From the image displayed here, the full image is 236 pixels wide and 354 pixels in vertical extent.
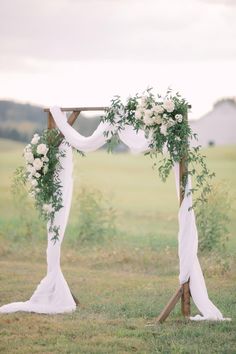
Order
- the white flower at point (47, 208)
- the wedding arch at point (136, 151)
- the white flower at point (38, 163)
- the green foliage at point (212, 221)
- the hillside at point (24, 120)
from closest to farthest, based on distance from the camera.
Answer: the wedding arch at point (136, 151), the white flower at point (38, 163), the white flower at point (47, 208), the green foliage at point (212, 221), the hillside at point (24, 120)

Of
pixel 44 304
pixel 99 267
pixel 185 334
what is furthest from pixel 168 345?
pixel 99 267

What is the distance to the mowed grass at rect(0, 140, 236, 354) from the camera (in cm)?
681

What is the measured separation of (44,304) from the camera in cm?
859

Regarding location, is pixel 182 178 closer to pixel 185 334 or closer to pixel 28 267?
pixel 185 334

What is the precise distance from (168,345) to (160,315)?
939 mm

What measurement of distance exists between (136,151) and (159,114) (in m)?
0.53

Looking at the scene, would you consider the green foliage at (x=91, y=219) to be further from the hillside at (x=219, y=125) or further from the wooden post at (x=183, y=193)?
the hillside at (x=219, y=125)

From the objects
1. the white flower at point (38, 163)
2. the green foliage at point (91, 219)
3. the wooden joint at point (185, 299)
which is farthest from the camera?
the green foliage at point (91, 219)

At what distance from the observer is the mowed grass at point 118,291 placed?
6.81 metres

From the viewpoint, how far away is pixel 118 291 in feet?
32.0

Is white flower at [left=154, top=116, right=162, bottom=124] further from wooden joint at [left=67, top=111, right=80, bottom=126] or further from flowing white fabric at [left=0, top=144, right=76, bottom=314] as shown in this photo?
flowing white fabric at [left=0, top=144, right=76, bottom=314]

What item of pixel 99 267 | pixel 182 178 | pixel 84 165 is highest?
pixel 84 165

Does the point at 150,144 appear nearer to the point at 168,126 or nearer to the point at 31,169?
the point at 168,126

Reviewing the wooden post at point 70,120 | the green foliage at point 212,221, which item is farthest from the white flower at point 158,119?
the green foliage at point 212,221
